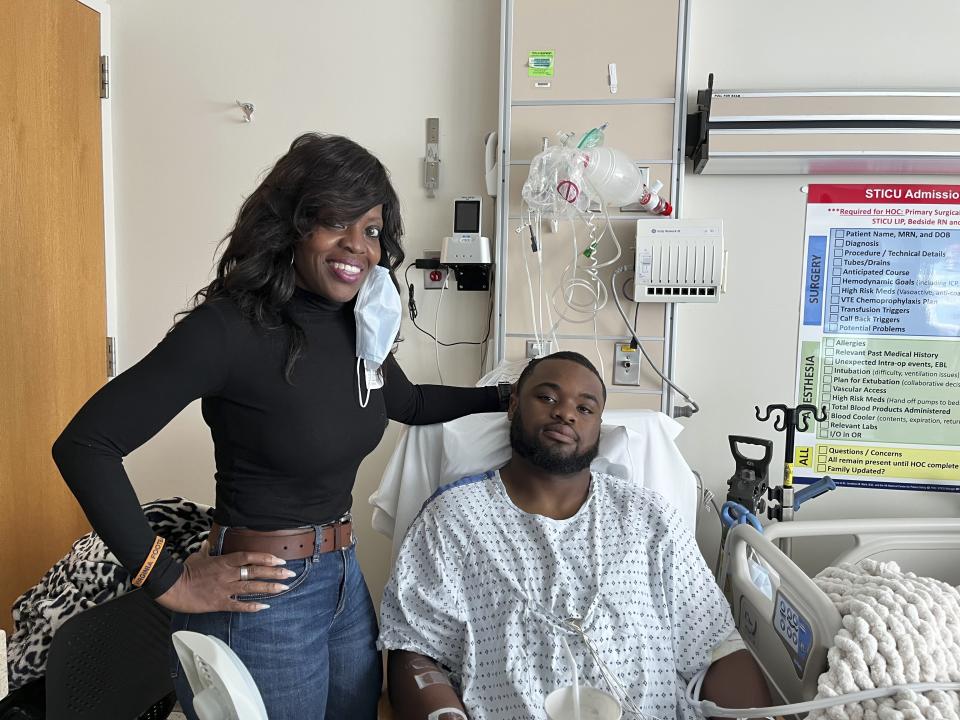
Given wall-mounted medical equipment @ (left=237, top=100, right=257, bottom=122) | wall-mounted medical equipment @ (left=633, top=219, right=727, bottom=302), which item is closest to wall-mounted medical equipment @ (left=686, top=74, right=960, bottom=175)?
wall-mounted medical equipment @ (left=633, top=219, right=727, bottom=302)

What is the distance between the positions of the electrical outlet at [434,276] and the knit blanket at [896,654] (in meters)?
1.57

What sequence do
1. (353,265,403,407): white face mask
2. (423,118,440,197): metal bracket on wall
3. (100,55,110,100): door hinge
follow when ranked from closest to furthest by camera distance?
(353,265,403,407): white face mask → (423,118,440,197): metal bracket on wall → (100,55,110,100): door hinge

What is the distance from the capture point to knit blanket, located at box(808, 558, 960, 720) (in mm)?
1077

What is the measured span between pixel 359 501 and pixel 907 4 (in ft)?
8.02

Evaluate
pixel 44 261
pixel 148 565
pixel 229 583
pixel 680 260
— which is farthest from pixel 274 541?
pixel 44 261

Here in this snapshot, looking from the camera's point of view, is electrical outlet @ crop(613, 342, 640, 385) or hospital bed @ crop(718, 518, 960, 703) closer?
hospital bed @ crop(718, 518, 960, 703)

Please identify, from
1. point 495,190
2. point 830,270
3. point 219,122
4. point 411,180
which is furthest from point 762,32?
point 219,122

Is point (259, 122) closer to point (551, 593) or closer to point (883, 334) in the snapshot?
point (551, 593)

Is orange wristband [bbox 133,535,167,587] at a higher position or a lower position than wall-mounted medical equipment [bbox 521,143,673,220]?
lower

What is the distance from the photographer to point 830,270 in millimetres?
2246

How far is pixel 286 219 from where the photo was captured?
121 centimetres

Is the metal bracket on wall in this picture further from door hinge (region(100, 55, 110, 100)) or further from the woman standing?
door hinge (region(100, 55, 110, 100))

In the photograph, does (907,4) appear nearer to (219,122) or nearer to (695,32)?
(695,32)

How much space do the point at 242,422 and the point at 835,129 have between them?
1.91 m
